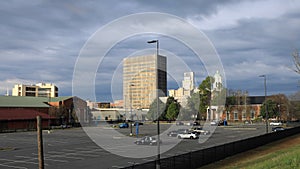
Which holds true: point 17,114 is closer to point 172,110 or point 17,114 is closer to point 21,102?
point 21,102

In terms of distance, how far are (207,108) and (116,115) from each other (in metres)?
35.5

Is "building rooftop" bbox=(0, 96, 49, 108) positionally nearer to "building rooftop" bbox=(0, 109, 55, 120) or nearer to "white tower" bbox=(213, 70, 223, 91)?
"building rooftop" bbox=(0, 109, 55, 120)

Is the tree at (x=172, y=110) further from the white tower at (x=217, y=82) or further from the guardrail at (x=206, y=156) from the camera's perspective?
the guardrail at (x=206, y=156)

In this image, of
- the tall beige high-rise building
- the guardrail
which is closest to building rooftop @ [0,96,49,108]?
the tall beige high-rise building

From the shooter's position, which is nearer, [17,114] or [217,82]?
[17,114]

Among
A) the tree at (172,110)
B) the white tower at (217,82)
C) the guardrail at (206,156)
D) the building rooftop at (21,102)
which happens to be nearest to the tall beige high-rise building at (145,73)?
the guardrail at (206,156)

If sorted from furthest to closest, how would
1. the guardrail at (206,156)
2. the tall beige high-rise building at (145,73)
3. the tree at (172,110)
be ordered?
the tree at (172,110)
the tall beige high-rise building at (145,73)
the guardrail at (206,156)

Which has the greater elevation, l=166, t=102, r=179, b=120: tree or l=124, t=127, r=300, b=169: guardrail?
l=166, t=102, r=179, b=120: tree

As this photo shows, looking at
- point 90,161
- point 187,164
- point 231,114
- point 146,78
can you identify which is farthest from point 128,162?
point 231,114

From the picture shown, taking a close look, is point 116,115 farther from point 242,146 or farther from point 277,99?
point 242,146

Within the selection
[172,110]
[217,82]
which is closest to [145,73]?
[217,82]

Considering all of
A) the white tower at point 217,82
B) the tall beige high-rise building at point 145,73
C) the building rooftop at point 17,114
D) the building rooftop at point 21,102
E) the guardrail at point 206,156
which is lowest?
the guardrail at point 206,156

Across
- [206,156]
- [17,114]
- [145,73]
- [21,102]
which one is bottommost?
[206,156]

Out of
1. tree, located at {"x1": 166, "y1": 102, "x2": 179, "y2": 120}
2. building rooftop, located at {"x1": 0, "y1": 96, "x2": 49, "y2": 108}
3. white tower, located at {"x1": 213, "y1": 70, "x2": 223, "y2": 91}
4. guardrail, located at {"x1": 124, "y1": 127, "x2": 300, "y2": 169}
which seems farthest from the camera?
tree, located at {"x1": 166, "y1": 102, "x2": 179, "y2": 120}
